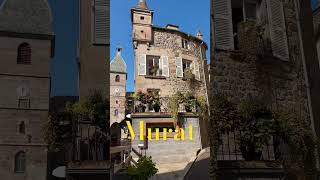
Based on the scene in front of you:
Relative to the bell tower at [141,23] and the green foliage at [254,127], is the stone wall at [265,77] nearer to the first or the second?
the green foliage at [254,127]

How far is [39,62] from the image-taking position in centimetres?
248

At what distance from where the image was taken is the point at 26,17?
2.52 metres

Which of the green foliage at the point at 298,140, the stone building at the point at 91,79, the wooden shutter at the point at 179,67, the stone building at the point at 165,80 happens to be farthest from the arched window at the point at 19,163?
the green foliage at the point at 298,140

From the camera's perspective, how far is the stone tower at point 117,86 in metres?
2.47

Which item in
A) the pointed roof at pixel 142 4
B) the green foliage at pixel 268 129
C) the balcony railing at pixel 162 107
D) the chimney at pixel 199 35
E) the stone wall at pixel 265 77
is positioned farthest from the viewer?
the stone wall at pixel 265 77

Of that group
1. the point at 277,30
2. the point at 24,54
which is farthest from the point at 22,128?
the point at 277,30

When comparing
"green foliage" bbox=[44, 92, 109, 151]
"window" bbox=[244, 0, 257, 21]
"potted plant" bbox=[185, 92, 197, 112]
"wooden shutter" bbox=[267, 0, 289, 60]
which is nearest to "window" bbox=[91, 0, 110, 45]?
"green foliage" bbox=[44, 92, 109, 151]

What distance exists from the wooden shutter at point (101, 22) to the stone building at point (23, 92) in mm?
272

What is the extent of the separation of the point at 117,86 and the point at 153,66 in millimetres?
238

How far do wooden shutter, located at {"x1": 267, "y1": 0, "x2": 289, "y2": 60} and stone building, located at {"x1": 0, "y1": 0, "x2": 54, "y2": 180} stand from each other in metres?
1.93

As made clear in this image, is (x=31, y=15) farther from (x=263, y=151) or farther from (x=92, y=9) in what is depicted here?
(x=263, y=151)

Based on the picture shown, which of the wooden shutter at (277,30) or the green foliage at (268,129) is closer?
the green foliage at (268,129)

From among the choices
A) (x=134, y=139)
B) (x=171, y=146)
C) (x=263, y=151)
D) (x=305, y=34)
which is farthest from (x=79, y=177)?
(x=305, y=34)

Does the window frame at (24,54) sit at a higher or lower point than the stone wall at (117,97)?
higher
